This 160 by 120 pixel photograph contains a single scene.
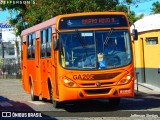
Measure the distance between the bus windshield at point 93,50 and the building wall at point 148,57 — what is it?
11.2m

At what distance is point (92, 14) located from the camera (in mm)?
15289

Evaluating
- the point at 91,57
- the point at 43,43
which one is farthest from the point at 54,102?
the point at 91,57

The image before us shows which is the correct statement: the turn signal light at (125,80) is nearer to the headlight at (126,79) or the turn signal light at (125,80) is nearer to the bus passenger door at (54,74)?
the headlight at (126,79)

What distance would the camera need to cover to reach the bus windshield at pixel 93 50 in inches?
576

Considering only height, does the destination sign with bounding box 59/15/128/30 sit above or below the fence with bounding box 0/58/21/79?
above

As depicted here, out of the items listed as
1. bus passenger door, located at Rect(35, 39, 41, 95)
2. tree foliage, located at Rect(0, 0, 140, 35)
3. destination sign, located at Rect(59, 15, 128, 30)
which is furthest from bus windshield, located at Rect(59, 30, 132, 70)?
tree foliage, located at Rect(0, 0, 140, 35)

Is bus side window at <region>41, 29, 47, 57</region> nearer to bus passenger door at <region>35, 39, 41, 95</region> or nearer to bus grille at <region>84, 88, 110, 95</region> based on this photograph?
bus passenger door at <region>35, 39, 41, 95</region>

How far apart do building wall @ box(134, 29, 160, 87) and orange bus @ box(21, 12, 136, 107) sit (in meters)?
11.2

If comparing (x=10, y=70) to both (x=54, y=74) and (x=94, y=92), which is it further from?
(x=94, y=92)

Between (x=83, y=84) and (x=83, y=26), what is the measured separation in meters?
1.85

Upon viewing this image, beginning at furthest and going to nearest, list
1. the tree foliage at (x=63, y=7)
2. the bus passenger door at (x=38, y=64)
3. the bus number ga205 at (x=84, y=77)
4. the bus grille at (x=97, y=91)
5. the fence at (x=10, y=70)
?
the fence at (x=10, y=70) < the tree foliage at (x=63, y=7) < the bus passenger door at (x=38, y=64) < the bus grille at (x=97, y=91) < the bus number ga205 at (x=84, y=77)

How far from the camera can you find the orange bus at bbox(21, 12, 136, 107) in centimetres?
1452

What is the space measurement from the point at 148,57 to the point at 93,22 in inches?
493

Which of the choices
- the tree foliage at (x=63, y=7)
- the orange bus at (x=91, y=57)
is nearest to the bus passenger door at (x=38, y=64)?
the orange bus at (x=91, y=57)
